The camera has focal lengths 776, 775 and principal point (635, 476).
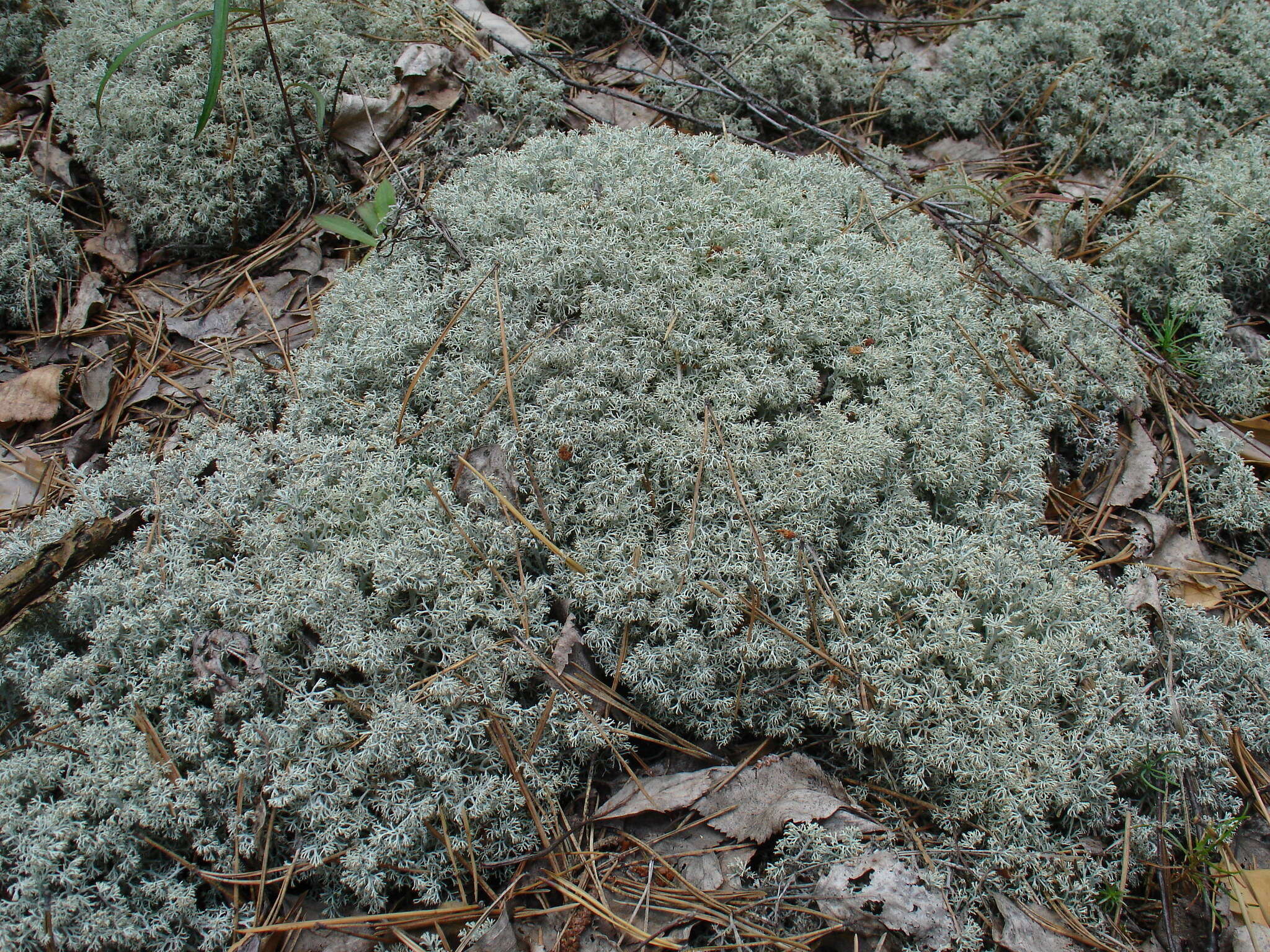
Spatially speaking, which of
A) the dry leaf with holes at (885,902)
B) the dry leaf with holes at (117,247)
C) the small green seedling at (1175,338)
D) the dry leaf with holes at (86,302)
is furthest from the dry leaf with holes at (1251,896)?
the dry leaf with holes at (117,247)

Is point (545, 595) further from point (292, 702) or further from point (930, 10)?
point (930, 10)

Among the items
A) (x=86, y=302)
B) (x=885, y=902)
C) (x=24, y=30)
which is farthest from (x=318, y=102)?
(x=885, y=902)

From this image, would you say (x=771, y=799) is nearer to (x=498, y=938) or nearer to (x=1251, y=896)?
(x=498, y=938)

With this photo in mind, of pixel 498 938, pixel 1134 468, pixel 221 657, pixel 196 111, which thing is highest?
pixel 196 111

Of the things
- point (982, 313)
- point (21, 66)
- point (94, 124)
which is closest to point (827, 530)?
point (982, 313)

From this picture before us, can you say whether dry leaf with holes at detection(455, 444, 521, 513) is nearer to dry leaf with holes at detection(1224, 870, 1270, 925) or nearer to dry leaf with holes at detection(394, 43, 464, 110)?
dry leaf with holes at detection(394, 43, 464, 110)

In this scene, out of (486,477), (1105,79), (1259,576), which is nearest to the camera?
(486,477)

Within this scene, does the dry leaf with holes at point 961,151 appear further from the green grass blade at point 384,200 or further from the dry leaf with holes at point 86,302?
the dry leaf with holes at point 86,302
